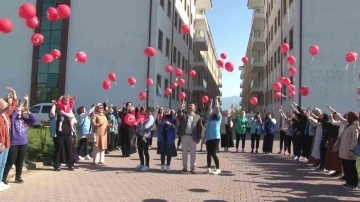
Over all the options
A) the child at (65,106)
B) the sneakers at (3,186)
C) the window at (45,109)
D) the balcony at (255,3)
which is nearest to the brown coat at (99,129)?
the child at (65,106)

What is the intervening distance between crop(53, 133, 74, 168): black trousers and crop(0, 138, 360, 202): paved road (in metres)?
0.30

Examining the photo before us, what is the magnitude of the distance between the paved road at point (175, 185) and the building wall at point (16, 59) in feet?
62.8

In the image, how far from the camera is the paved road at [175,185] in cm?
753

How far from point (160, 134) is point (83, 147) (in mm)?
3562

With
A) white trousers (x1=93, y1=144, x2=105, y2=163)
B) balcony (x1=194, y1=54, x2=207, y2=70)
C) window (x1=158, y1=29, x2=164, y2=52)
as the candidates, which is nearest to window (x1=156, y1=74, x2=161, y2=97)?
window (x1=158, y1=29, x2=164, y2=52)

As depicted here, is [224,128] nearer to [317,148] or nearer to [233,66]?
[233,66]

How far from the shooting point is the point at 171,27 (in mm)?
31594

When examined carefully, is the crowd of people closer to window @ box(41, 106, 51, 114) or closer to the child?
the child

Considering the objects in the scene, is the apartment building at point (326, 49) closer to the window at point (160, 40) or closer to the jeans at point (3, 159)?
the window at point (160, 40)

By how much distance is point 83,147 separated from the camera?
43.3ft

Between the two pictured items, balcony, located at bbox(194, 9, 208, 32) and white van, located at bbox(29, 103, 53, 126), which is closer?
white van, located at bbox(29, 103, 53, 126)

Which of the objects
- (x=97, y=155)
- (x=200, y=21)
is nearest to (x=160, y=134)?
(x=97, y=155)

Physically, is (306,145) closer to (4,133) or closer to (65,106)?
(65,106)

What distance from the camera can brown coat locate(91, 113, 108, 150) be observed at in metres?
11.7
